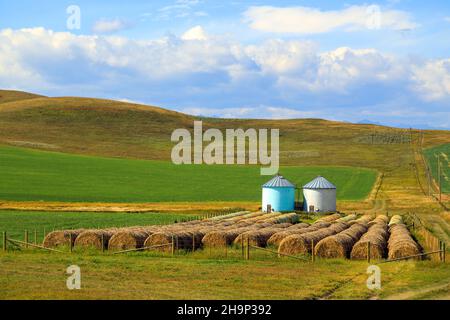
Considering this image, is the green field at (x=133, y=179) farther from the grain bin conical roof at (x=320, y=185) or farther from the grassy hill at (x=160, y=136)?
the grain bin conical roof at (x=320, y=185)

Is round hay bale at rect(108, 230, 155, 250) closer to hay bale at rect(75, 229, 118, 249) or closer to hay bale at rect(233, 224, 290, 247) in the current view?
hay bale at rect(75, 229, 118, 249)

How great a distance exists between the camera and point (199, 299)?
2172 centimetres

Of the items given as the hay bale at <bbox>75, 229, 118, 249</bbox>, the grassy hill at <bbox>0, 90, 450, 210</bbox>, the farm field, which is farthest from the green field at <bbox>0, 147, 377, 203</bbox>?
the farm field

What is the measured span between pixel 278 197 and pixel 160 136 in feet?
254

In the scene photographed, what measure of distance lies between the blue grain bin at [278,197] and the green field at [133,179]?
11.6m

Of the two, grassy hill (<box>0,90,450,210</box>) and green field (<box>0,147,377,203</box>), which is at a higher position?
grassy hill (<box>0,90,450,210</box>)

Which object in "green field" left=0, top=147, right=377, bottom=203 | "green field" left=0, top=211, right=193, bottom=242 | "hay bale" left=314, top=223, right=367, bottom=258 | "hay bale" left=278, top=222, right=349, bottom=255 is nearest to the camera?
"hay bale" left=314, top=223, right=367, bottom=258

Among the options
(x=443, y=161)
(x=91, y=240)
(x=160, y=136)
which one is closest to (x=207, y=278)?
(x=91, y=240)

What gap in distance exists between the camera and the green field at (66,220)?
155ft

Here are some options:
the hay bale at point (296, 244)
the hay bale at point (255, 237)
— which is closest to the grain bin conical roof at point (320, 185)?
the hay bale at point (255, 237)

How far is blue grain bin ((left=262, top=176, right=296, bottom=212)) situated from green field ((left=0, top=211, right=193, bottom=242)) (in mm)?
10908

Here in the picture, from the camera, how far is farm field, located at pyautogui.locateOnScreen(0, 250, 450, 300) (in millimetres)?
22859

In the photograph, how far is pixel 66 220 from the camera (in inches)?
2181
